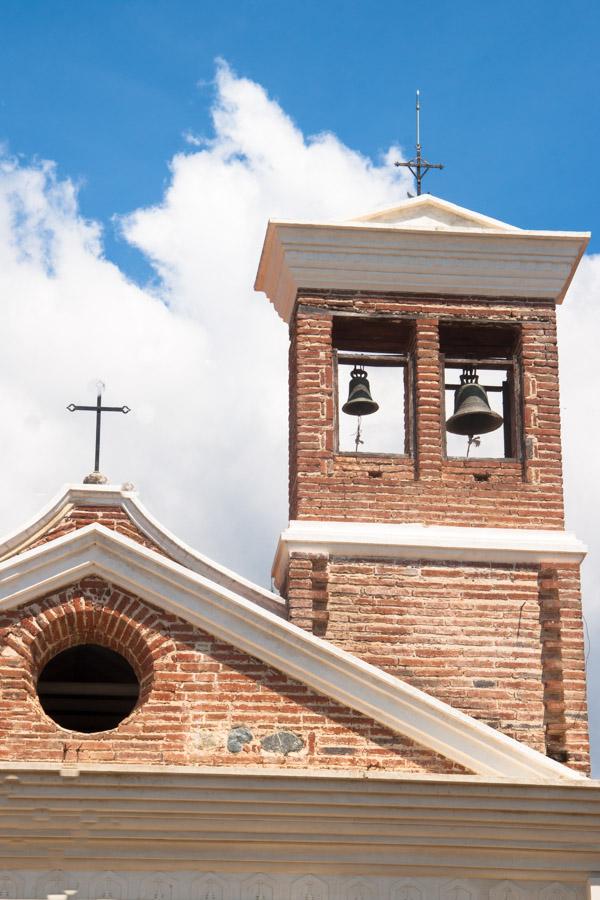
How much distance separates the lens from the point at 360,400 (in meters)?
17.9

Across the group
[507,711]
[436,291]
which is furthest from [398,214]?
[507,711]

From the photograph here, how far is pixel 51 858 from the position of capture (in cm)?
1393

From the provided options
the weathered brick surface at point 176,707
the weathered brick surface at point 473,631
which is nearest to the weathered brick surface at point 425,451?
the weathered brick surface at point 473,631

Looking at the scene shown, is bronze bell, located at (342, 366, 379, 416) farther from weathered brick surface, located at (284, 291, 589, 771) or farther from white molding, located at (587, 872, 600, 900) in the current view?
white molding, located at (587, 872, 600, 900)

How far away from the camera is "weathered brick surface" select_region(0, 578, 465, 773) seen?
1441 cm

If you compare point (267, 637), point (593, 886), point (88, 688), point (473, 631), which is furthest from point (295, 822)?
point (473, 631)

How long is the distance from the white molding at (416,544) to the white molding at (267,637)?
200cm

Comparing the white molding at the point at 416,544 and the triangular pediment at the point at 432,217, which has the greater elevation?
the triangular pediment at the point at 432,217

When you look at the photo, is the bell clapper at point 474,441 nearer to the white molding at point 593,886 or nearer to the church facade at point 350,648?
the church facade at point 350,648

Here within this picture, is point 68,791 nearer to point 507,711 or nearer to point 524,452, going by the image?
point 507,711

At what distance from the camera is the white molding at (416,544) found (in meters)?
16.9

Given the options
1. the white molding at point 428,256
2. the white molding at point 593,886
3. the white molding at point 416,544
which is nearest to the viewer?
the white molding at point 593,886

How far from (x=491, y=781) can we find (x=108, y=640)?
121 inches

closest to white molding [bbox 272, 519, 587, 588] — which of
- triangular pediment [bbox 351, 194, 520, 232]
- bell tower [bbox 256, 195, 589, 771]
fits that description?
bell tower [bbox 256, 195, 589, 771]
